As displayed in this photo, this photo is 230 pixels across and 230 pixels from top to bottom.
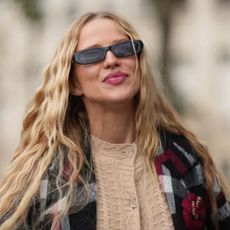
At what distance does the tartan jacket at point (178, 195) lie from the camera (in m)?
3.54

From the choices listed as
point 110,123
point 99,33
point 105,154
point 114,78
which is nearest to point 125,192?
point 105,154

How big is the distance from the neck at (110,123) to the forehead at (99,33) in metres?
0.30

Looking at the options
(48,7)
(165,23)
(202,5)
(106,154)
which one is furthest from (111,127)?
(48,7)

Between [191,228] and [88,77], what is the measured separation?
835mm

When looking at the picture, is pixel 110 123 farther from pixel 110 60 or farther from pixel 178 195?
pixel 178 195

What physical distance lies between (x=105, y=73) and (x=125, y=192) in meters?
0.55

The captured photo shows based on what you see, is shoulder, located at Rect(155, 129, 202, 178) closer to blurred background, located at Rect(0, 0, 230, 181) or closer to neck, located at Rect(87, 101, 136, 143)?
neck, located at Rect(87, 101, 136, 143)

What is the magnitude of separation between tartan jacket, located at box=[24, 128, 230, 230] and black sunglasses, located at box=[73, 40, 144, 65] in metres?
0.43

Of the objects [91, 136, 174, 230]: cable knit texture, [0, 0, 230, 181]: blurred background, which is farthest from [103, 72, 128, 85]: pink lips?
[0, 0, 230, 181]: blurred background

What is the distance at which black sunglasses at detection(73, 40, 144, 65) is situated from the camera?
3703 mm

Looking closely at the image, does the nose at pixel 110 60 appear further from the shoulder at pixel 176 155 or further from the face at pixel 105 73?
the shoulder at pixel 176 155

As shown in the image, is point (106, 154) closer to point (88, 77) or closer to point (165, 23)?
point (88, 77)

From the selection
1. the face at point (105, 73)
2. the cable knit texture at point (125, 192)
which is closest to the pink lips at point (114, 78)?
the face at point (105, 73)

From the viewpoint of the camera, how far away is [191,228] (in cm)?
369
